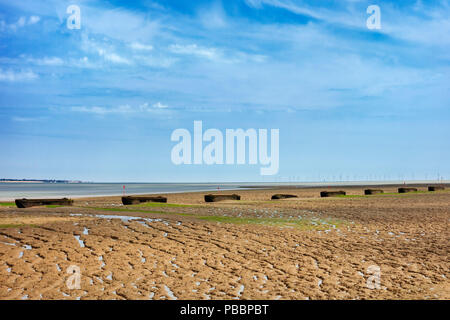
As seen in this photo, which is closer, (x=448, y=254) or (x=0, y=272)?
(x=0, y=272)

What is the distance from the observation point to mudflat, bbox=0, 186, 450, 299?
23.7 feet

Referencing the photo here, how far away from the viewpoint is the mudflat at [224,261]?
23.7 feet

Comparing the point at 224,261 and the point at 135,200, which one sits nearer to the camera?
the point at 224,261

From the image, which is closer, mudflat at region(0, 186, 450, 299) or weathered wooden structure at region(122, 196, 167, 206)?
mudflat at region(0, 186, 450, 299)

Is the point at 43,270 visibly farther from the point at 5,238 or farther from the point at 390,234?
the point at 390,234

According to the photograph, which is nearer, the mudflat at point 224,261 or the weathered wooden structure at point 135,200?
the mudflat at point 224,261

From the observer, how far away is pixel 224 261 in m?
9.61

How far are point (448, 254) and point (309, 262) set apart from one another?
13.4 feet

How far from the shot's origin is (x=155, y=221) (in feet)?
57.8

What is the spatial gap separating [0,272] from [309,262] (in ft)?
23.0
